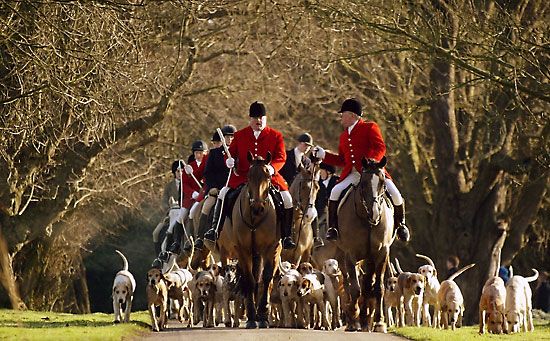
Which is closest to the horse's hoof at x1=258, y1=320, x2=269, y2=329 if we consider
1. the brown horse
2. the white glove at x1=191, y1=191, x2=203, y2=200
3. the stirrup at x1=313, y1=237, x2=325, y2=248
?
the brown horse

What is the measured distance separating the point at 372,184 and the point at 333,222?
98cm

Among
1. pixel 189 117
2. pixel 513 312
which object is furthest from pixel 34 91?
pixel 189 117

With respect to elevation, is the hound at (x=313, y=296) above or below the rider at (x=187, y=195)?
below

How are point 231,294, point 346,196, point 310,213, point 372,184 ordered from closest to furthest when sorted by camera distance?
point 372,184 → point 346,196 → point 231,294 → point 310,213

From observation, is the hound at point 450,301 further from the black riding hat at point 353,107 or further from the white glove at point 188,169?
the white glove at point 188,169

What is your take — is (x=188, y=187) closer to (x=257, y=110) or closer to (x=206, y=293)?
(x=206, y=293)

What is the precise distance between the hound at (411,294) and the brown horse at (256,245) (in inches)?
87.5

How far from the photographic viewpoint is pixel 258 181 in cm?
1869

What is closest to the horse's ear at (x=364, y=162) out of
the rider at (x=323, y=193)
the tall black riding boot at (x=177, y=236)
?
the rider at (x=323, y=193)

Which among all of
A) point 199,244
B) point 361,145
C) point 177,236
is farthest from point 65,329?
point 177,236

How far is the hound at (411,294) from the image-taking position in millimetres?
20922

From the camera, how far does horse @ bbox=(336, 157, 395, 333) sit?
18422mm

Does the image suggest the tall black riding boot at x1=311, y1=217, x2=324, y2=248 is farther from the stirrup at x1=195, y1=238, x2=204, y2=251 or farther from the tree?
the tree

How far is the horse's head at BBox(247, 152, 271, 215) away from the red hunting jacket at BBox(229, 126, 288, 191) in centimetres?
94
